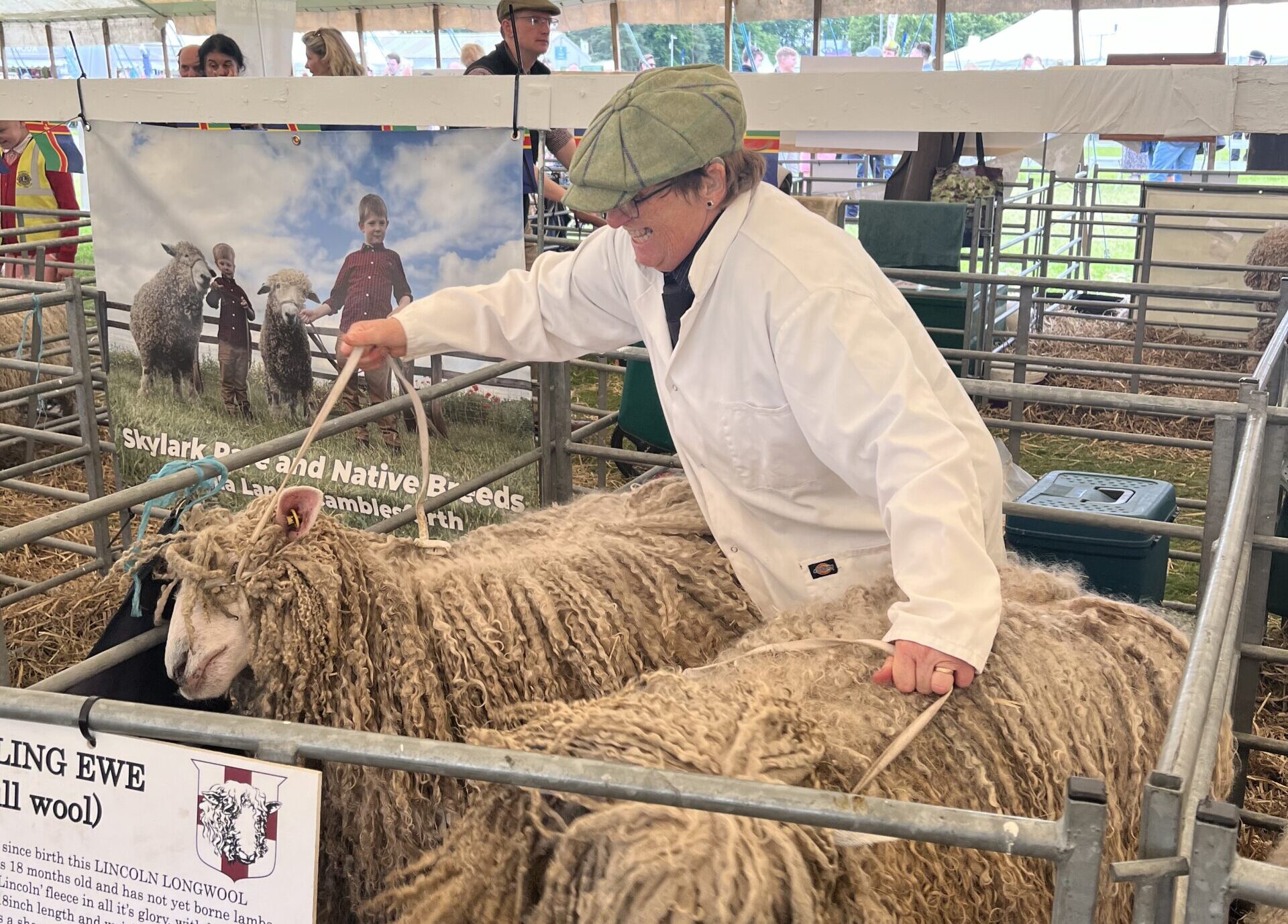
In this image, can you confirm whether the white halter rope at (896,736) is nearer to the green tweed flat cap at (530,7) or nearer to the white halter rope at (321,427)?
the white halter rope at (321,427)

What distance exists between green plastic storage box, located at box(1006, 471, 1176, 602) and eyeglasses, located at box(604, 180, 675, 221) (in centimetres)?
168

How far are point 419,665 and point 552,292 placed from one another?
89 cm

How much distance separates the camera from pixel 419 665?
1991mm

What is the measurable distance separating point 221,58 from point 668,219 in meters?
3.42

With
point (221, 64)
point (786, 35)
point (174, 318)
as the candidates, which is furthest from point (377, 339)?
point (786, 35)

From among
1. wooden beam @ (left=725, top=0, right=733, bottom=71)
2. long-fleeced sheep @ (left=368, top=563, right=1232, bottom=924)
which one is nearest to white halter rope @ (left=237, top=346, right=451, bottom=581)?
long-fleeced sheep @ (left=368, top=563, right=1232, bottom=924)

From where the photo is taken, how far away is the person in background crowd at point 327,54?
4582 millimetres

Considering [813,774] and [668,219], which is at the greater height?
[668,219]

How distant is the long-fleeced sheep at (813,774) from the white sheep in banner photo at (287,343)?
2433mm

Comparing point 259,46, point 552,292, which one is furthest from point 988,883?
point 259,46

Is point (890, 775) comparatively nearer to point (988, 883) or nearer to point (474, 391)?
point (988, 883)

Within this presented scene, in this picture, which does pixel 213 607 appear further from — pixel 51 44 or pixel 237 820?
pixel 51 44

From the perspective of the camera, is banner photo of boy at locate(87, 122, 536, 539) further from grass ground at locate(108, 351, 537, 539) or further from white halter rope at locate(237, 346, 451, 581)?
white halter rope at locate(237, 346, 451, 581)

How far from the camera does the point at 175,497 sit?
83.2 inches
